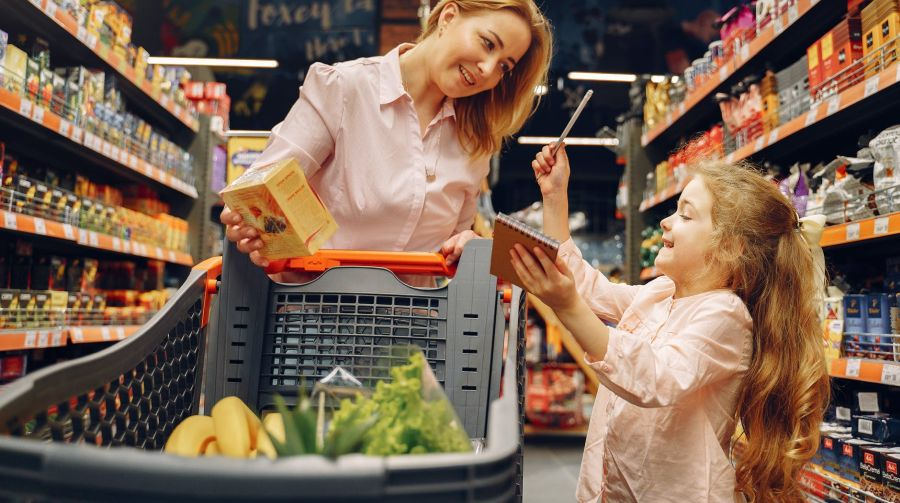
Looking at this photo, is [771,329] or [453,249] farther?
[771,329]

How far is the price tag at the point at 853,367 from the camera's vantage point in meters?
2.29

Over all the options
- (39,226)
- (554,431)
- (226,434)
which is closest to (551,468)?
(554,431)

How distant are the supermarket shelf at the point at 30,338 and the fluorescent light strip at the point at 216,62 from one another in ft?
17.2

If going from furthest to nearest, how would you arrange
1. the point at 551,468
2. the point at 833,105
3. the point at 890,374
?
the point at 551,468, the point at 833,105, the point at 890,374

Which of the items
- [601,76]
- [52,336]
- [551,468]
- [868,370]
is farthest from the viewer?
[601,76]

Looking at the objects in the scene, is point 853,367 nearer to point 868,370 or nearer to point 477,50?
point 868,370

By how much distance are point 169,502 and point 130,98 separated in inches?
172

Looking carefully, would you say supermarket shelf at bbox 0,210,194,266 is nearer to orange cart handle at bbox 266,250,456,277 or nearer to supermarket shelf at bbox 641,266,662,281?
orange cart handle at bbox 266,250,456,277

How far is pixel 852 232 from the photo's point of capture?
232 centimetres

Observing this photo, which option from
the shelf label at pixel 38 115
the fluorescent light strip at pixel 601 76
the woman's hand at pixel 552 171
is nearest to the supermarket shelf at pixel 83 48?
the shelf label at pixel 38 115

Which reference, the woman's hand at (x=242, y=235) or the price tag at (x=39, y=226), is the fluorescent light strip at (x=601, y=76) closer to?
the price tag at (x=39, y=226)

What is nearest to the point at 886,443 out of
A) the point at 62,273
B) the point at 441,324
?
the point at 441,324

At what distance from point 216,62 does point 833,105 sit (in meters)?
6.85

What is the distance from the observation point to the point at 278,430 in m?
0.99
